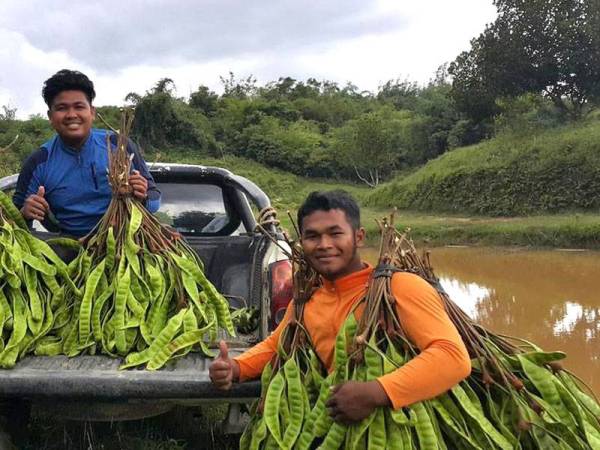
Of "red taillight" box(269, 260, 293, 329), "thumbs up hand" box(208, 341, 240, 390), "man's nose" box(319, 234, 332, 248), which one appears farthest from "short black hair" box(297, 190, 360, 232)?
"red taillight" box(269, 260, 293, 329)

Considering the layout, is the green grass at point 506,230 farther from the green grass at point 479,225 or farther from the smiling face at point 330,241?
the smiling face at point 330,241

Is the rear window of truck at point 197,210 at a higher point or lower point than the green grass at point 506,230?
higher

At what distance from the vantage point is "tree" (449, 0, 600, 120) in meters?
26.6

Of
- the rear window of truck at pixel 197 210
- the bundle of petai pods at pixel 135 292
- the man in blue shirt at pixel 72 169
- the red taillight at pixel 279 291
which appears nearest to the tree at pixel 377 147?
the rear window of truck at pixel 197 210

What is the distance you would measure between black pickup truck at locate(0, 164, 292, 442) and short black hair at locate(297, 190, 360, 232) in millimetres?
759

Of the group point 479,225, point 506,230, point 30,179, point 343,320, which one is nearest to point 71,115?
point 30,179

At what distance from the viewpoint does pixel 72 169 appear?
3.74 m

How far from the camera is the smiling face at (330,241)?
7.93ft

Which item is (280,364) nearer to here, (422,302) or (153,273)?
(422,302)

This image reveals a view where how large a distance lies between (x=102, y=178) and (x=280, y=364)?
1829 mm

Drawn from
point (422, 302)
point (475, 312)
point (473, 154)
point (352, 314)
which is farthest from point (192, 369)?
point (473, 154)

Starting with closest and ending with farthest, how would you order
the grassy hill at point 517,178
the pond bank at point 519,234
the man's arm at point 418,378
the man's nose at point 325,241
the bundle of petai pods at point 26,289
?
the man's arm at point 418,378 → the man's nose at point 325,241 → the bundle of petai pods at point 26,289 → the pond bank at point 519,234 → the grassy hill at point 517,178

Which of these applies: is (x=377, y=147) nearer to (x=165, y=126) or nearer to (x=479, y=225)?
(x=165, y=126)

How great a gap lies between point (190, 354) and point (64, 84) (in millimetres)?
1752
